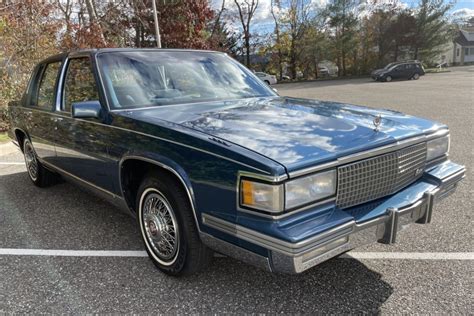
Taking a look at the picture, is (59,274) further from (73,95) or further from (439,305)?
(439,305)

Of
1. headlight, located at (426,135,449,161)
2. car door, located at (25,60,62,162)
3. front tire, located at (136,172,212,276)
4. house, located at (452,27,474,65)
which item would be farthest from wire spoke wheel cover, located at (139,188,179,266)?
house, located at (452,27,474,65)

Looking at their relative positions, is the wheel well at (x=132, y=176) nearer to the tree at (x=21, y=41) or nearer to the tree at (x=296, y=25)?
the tree at (x=21, y=41)

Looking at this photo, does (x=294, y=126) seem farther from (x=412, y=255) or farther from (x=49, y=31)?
(x=49, y=31)

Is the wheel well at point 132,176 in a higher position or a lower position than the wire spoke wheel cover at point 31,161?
higher

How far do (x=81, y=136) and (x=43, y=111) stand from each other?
1.15 metres

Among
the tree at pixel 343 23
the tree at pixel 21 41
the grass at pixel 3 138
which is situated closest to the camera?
the grass at pixel 3 138

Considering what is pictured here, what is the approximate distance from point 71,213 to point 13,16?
8.08 metres

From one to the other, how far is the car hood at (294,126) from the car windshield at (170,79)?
219mm

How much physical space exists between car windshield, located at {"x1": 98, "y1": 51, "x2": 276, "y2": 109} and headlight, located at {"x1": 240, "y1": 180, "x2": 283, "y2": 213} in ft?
4.69

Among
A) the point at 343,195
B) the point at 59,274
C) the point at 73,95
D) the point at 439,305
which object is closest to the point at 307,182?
the point at 343,195

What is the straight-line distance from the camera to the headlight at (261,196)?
2.01 meters

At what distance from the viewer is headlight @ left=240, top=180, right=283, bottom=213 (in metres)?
2.01

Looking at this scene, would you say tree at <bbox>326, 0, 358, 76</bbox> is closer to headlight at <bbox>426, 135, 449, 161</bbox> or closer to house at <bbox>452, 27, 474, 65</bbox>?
house at <bbox>452, 27, 474, 65</bbox>

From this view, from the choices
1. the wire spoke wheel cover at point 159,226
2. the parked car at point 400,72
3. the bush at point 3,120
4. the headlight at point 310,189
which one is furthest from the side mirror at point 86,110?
the parked car at point 400,72
